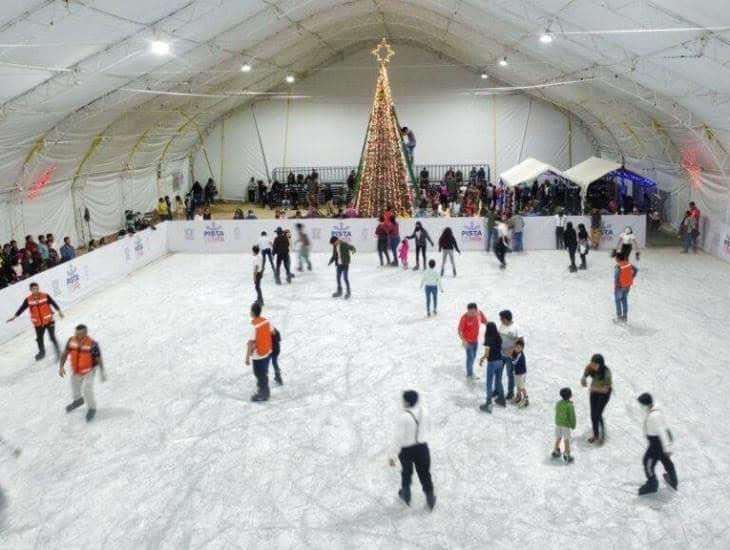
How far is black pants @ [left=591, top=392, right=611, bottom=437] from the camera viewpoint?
296 inches

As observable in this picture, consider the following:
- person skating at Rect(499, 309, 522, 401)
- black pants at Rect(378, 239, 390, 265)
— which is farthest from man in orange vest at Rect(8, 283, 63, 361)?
black pants at Rect(378, 239, 390, 265)

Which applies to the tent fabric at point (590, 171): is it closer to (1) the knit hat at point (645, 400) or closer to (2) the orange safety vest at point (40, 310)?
(1) the knit hat at point (645, 400)

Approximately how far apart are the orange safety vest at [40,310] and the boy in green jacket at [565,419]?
795cm

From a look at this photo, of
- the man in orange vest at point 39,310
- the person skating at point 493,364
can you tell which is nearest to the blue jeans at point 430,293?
the person skating at point 493,364

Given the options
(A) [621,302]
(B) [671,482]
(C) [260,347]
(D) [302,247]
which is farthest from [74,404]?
(A) [621,302]

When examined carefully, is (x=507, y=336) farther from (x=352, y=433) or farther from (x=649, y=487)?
(x=649, y=487)

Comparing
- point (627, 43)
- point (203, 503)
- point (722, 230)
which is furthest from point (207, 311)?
point (722, 230)

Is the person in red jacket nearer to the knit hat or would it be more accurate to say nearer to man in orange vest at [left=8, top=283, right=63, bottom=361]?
the knit hat

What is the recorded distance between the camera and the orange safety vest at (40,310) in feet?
34.7

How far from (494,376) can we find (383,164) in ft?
35.1

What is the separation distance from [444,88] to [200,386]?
2171cm

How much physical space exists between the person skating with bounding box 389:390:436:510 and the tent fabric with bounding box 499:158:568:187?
50.6ft

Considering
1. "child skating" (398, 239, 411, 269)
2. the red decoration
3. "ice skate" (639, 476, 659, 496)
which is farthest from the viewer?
the red decoration

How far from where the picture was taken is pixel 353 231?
18984mm
